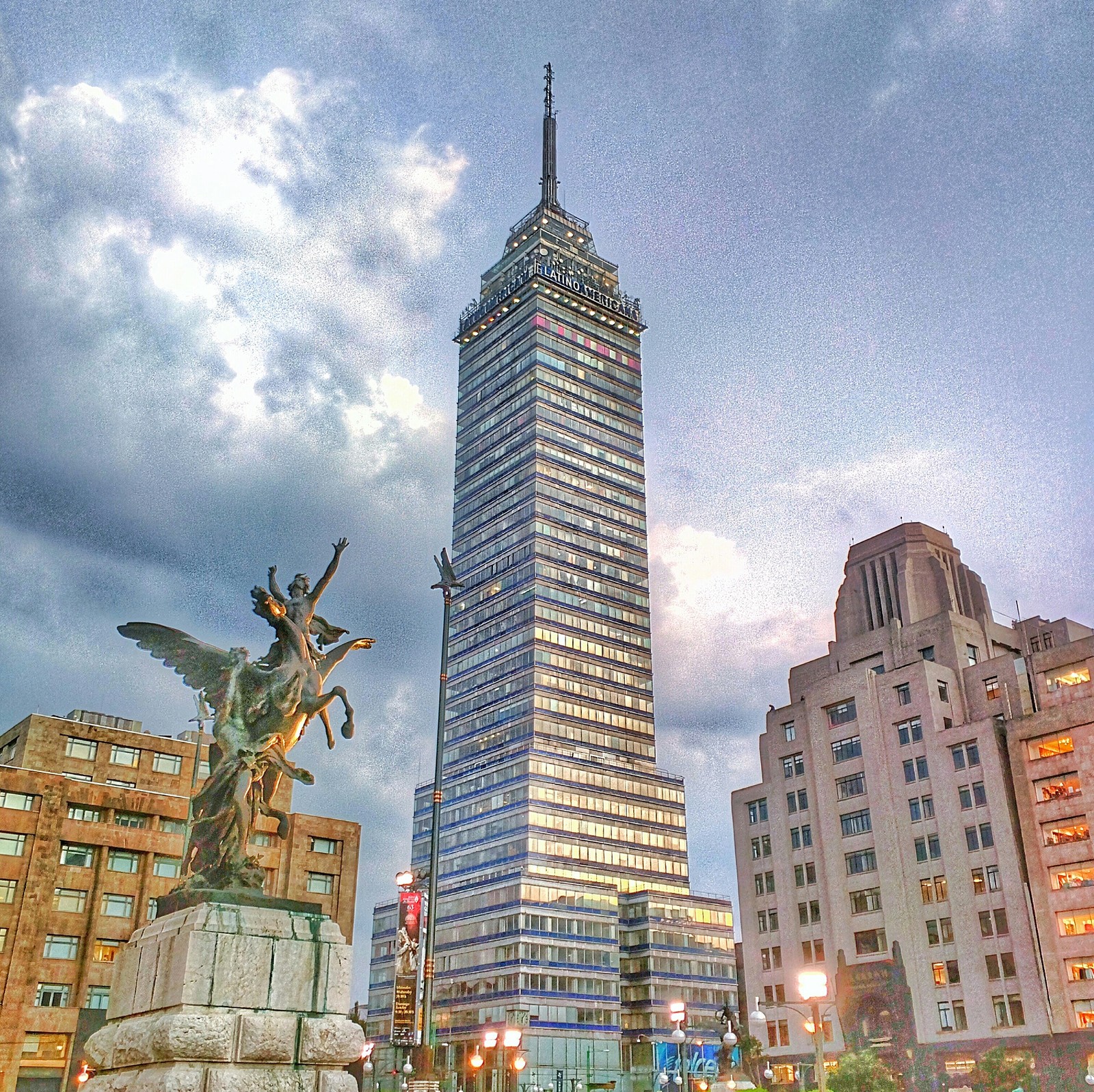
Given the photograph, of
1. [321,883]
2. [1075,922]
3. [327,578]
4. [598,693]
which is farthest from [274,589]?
[598,693]

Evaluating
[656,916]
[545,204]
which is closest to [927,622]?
[656,916]

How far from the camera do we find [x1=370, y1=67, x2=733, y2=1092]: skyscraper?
11094cm

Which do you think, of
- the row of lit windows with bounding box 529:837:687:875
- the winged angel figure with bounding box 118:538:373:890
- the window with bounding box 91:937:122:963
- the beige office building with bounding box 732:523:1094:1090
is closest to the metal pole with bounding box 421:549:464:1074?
the winged angel figure with bounding box 118:538:373:890

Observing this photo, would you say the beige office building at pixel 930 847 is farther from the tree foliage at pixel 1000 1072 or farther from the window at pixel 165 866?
the window at pixel 165 866

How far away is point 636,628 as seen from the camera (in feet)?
485

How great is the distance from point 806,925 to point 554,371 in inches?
3677

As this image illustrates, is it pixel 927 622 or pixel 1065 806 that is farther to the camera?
pixel 927 622

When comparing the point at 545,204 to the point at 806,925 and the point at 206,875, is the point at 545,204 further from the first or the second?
the point at 206,875

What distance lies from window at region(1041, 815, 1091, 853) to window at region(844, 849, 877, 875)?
42.9 ft

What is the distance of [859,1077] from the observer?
50.1 metres

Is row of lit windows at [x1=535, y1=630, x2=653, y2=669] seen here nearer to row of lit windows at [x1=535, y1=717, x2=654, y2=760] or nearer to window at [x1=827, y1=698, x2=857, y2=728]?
row of lit windows at [x1=535, y1=717, x2=654, y2=760]

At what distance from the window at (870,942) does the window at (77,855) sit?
55014mm

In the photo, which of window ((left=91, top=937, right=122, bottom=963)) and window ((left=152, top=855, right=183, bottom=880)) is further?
window ((left=152, top=855, right=183, bottom=880))

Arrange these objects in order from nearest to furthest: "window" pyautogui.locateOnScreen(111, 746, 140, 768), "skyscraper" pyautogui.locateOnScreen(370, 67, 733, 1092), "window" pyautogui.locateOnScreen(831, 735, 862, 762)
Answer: "window" pyautogui.locateOnScreen(111, 746, 140, 768), "window" pyautogui.locateOnScreen(831, 735, 862, 762), "skyscraper" pyautogui.locateOnScreen(370, 67, 733, 1092)
